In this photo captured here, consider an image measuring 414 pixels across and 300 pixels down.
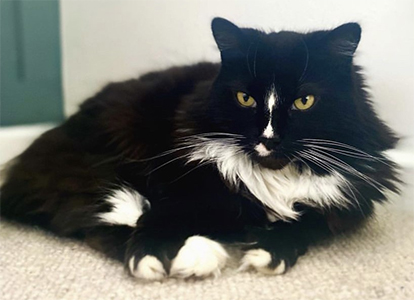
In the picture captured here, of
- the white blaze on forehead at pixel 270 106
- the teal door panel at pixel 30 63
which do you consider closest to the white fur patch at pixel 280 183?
the white blaze on forehead at pixel 270 106

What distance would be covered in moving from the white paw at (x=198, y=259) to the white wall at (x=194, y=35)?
0.46 meters

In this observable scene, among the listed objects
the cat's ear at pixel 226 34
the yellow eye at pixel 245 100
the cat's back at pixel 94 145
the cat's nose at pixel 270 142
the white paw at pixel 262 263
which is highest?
the cat's ear at pixel 226 34

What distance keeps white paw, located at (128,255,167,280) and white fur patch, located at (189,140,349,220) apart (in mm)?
240

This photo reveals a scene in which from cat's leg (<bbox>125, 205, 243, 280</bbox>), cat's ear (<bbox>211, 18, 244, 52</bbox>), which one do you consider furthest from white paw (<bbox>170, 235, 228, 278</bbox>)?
cat's ear (<bbox>211, 18, 244, 52</bbox>)

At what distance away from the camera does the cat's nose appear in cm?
86

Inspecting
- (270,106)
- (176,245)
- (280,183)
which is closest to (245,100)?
(270,106)

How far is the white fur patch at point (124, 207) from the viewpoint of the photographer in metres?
0.95

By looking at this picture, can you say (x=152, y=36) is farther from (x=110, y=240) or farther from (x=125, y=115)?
(x=110, y=240)

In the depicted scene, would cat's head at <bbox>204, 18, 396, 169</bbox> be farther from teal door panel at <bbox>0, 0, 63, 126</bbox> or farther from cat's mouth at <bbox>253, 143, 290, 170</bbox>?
teal door panel at <bbox>0, 0, 63, 126</bbox>

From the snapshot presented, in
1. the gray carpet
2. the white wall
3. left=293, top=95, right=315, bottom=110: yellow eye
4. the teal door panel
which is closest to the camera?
the gray carpet

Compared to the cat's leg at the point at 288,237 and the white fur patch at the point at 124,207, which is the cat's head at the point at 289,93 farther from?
the white fur patch at the point at 124,207

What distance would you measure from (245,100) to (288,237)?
27 cm

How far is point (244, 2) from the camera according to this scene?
108 centimetres

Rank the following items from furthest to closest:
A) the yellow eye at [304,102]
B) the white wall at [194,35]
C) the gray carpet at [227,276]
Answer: the white wall at [194,35]
the yellow eye at [304,102]
the gray carpet at [227,276]
